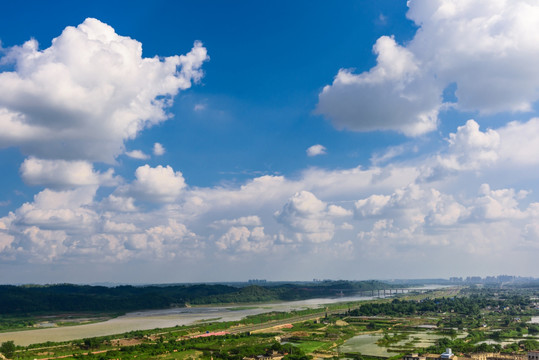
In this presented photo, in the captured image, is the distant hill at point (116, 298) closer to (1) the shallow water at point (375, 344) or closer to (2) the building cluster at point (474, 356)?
(1) the shallow water at point (375, 344)

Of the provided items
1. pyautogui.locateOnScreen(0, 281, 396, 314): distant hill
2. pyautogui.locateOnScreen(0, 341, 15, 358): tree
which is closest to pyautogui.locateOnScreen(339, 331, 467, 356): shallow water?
pyautogui.locateOnScreen(0, 341, 15, 358): tree

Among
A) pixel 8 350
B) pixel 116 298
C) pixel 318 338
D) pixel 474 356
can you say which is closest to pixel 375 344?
pixel 318 338

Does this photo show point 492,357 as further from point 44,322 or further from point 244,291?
point 244,291

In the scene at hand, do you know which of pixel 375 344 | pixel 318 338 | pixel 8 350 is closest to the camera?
pixel 8 350

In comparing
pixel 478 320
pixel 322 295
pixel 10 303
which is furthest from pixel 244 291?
pixel 478 320

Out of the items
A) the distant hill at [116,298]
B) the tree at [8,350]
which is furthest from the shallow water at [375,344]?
the distant hill at [116,298]

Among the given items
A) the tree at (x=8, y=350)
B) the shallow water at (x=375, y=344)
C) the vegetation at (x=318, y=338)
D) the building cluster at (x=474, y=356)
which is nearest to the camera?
the building cluster at (x=474, y=356)

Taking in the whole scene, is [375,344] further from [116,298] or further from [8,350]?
[116,298]

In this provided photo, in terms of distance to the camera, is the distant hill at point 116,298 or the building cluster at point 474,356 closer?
the building cluster at point 474,356

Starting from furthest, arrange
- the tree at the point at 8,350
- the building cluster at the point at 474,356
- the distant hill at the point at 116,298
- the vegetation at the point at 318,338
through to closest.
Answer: the distant hill at the point at 116,298 < the tree at the point at 8,350 < the vegetation at the point at 318,338 < the building cluster at the point at 474,356

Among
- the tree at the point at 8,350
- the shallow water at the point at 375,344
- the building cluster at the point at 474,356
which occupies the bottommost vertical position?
the shallow water at the point at 375,344

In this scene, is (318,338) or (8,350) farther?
(318,338)
